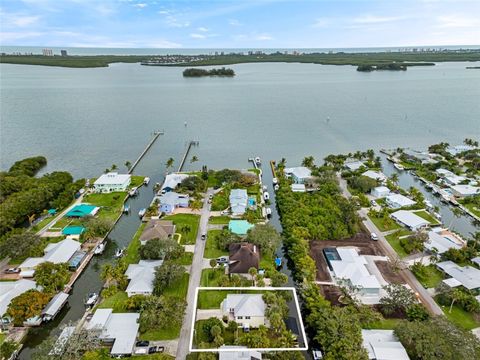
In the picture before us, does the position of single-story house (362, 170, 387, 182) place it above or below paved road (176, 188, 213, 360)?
above

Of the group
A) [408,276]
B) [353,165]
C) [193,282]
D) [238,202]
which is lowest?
[408,276]

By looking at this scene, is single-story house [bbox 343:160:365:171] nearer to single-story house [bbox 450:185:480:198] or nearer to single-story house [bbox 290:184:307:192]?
single-story house [bbox 290:184:307:192]

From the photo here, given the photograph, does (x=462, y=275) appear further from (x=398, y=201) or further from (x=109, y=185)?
(x=109, y=185)

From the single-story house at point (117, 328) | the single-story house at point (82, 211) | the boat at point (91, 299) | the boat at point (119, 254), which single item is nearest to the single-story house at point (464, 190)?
the single-story house at point (117, 328)

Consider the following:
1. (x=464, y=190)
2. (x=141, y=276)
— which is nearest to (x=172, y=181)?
(x=141, y=276)

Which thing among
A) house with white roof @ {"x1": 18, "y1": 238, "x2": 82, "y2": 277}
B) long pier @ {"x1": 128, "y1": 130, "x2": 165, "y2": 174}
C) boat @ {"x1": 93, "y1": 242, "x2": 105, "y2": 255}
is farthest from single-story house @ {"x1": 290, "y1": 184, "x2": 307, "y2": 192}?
house with white roof @ {"x1": 18, "y1": 238, "x2": 82, "y2": 277}

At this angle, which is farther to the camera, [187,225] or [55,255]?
[187,225]

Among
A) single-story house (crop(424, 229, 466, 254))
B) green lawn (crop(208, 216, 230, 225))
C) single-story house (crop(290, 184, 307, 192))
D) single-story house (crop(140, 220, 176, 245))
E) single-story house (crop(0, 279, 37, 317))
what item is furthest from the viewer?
single-story house (crop(290, 184, 307, 192))
